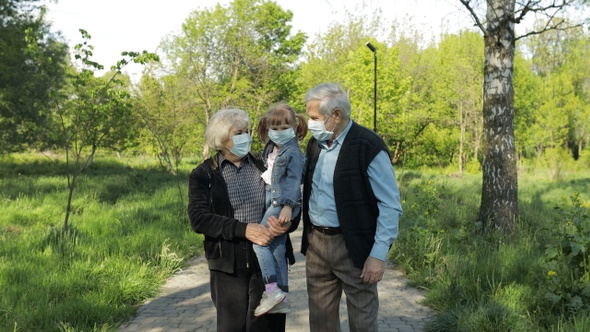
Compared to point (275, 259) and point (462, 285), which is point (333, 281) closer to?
point (275, 259)

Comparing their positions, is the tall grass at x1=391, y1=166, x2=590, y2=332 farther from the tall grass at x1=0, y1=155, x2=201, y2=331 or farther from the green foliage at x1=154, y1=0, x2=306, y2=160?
the green foliage at x1=154, y1=0, x2=306, y2=160

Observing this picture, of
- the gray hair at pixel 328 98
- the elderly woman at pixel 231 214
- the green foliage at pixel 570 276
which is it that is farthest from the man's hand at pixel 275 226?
the green foliage at pixel 570 276

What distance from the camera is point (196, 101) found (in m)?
29.0

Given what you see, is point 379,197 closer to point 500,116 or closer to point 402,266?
point 402,266

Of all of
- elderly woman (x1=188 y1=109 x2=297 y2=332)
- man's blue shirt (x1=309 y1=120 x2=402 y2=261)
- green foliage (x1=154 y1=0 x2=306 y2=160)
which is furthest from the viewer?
green foliage (x1=154 y1=0 x2=306 y2=160)

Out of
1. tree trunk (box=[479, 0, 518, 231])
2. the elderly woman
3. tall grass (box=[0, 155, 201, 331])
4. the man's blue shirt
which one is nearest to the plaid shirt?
the elderly woman

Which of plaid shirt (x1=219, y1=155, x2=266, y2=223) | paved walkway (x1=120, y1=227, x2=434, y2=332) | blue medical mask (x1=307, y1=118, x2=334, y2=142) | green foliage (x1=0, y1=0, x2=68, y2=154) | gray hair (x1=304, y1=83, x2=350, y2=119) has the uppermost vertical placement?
green foliage (x1=0, y1=0, x2=68, y2=154)

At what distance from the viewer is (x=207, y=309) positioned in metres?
5.77

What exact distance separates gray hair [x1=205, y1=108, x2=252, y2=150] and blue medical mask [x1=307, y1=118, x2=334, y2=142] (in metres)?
0.48

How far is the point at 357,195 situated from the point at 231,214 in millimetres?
811

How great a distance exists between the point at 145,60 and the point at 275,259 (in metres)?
7.32

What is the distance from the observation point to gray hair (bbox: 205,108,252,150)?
3.34 m

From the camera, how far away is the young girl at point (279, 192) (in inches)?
127

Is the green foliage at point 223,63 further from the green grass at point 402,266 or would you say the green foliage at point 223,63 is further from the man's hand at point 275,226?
the man's hand at point 275,226
